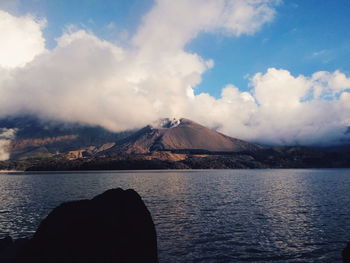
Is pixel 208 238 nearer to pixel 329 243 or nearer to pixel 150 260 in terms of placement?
pixel 329 243

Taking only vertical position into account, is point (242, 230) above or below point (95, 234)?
below

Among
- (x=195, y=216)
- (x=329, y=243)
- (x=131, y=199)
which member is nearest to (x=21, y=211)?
(x=195, y=216)

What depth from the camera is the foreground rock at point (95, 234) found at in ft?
61.8

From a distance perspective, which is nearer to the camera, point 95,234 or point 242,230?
point 95,234

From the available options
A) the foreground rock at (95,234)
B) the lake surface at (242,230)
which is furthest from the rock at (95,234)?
the lake surface at (242,230)

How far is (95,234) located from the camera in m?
19.8

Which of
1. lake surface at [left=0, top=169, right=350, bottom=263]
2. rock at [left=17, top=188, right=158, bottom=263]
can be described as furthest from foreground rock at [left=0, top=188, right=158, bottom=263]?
lake surface at [left=0, top=169, right=350, bottom=263]

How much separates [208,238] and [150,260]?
1762 cm

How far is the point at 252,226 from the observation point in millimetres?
44125

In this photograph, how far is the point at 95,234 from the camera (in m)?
19.8

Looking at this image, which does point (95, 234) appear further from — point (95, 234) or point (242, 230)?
point (242, 230)

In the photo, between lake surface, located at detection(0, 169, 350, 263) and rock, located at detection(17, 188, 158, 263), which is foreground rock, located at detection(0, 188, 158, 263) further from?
lake surface, located at detection(0, 169, 350, 263)

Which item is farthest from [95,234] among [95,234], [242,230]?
[242,230]

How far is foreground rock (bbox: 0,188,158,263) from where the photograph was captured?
18.8 meters
